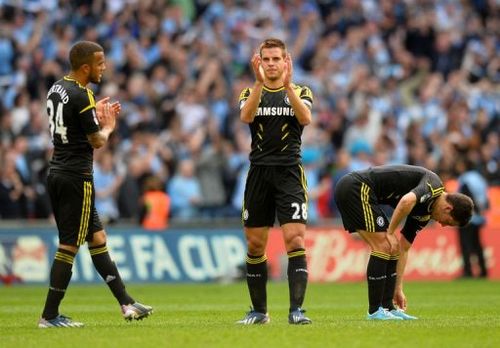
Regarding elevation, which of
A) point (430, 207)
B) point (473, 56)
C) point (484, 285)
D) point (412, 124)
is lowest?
point (484, 285)

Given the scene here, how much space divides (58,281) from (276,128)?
2.67m

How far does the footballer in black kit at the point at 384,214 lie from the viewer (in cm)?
1277

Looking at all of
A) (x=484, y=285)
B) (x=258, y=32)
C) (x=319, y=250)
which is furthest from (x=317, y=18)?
(x=484, y=285)

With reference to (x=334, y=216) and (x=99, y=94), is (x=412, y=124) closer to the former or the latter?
(x=334, y=216)

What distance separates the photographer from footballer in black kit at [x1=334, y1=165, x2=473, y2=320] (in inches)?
503

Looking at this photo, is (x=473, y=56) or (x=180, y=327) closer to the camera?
(x=180, y=327)

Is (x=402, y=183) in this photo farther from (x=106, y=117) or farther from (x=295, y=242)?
(x=106, y=117)

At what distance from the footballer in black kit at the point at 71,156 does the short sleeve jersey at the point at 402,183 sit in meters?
2.95

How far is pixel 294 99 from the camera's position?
12148mm

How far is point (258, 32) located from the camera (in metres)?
29.8

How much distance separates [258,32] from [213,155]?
197 inches

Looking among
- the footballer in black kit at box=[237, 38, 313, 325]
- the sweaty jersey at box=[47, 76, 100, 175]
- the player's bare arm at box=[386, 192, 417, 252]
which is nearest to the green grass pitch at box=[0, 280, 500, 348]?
the footballer in black kit at box=[237, 38, 313, 325]

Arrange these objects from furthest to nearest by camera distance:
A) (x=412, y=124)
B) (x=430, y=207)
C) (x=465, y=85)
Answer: (x=465, y=85)
(x=412, y=124)
(x=430, y=207)

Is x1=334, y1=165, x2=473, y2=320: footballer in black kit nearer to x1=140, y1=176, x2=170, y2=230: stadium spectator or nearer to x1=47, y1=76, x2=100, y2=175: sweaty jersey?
x1=47, y1=76, x2=100, y2=175: sweaty jersey
